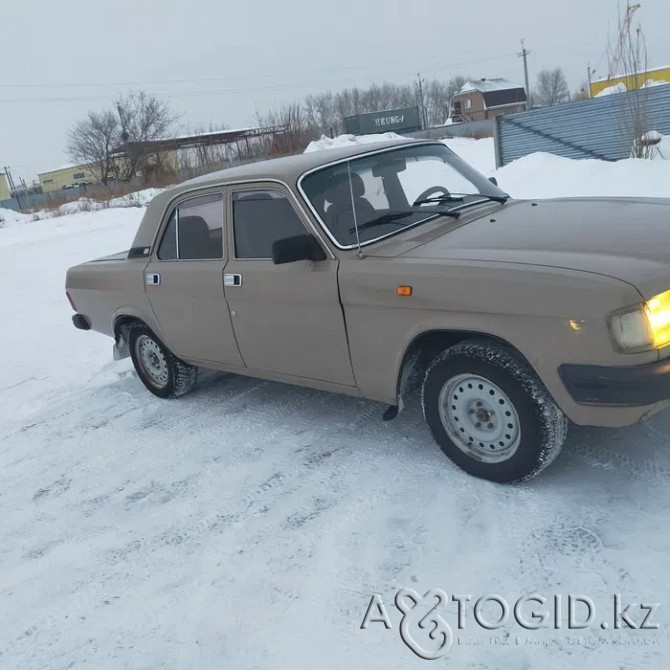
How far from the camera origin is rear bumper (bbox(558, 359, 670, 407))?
9.37 feet

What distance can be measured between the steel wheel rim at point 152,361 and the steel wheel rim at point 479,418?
2.86 metres

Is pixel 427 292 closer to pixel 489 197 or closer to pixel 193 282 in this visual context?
pixel 489 197

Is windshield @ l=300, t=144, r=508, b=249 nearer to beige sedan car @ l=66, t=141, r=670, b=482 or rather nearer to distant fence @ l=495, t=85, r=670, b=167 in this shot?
beige sedan car @ l=66, t=141, r=670, b=482

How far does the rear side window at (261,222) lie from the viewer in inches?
166

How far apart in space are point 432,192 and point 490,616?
8.89ft

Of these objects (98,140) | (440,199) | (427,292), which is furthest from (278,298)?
(98,140)

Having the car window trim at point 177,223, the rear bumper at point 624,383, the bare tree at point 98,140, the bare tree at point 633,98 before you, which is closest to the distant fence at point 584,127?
the bare tree at point 633,98

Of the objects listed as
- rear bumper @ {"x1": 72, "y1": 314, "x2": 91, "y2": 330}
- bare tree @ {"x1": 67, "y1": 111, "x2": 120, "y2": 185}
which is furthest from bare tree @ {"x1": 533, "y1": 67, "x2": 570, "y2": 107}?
rear bumper @ {"x1": 72, "y1": 314, "x2": 91, "y2": 330}

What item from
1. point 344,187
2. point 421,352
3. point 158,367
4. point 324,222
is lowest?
point 158,367

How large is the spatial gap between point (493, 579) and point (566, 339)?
1.08 metres

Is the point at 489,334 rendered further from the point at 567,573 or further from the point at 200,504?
the point at 200,504

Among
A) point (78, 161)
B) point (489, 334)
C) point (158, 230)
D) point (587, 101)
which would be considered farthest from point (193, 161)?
point (489, 334)

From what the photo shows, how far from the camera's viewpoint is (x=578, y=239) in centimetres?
344

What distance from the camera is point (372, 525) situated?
11.2 ft
